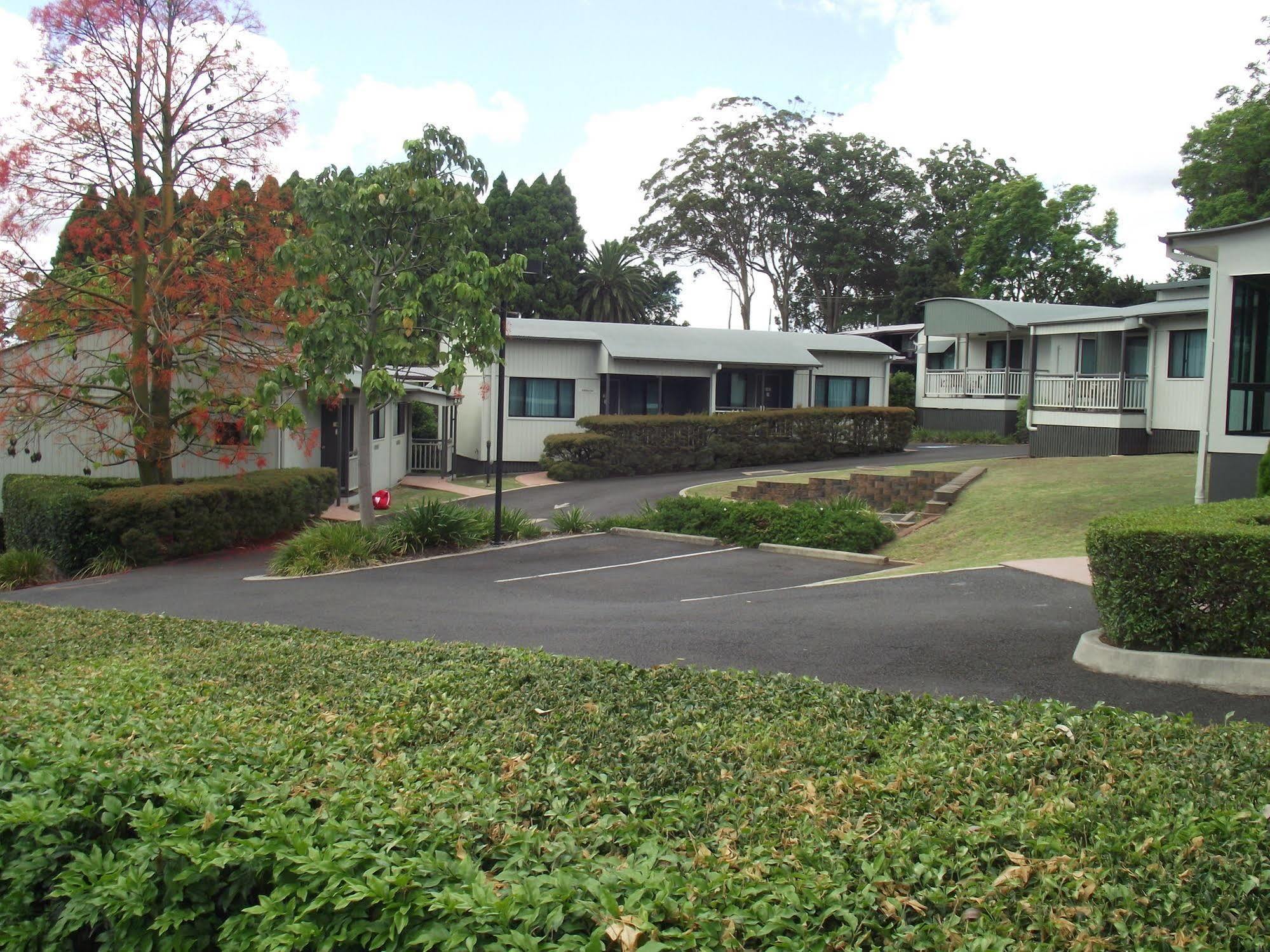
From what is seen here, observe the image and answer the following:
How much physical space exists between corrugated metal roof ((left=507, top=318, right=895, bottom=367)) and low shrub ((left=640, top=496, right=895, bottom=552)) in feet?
48.0

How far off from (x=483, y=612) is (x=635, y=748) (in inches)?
294

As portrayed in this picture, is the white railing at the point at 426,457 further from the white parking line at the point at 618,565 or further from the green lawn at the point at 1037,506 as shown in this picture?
the white parking line at the point at 618,565

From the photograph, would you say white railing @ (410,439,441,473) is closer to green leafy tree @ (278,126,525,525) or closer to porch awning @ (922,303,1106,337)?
green leafy tree @ (278,126,525,525)

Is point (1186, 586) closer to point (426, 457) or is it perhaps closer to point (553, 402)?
point (553, 402)

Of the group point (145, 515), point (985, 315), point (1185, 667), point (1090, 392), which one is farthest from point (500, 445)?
point (985, 315)

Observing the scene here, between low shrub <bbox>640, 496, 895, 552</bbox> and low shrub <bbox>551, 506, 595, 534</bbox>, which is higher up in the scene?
low shrub <bbox>640, 496, 895, 552</bbox>

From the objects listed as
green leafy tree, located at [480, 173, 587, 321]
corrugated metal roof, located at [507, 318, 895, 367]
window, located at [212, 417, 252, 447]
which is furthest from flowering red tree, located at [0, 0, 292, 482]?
green leafy tree, located at [480, 173, 587, 321]

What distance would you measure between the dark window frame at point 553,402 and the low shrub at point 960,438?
12436 mm

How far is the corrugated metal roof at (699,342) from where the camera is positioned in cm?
3409

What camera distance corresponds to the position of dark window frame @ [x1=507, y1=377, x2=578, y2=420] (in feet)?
110

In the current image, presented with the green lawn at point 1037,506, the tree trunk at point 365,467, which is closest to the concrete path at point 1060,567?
the green lawn at point 1037,506

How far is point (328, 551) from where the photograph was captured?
687 inches

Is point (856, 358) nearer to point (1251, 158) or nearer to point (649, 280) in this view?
point (1251, 158)

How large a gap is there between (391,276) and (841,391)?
79.8 ft
